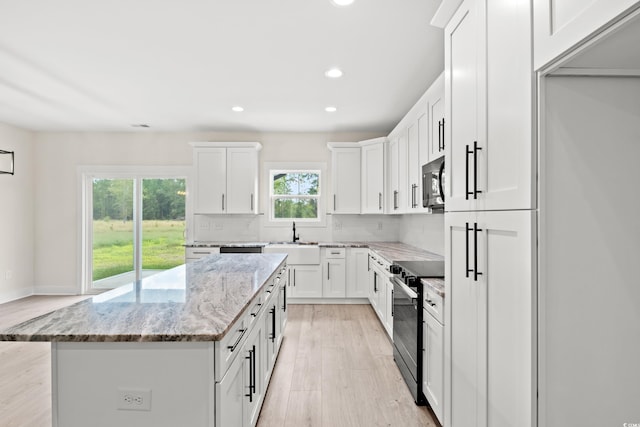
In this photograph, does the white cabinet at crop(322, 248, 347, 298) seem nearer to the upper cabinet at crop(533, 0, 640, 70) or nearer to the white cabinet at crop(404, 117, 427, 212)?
the white cabinet at crop(404, 117, 427, 212)

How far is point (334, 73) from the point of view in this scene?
10.9ft

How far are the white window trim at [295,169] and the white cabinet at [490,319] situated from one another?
12.6 feet

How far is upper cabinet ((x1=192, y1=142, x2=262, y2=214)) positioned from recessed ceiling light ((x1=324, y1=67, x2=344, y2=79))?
221 cm

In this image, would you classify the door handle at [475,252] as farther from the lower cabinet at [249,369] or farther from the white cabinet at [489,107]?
the lower cabinet at [249,369]

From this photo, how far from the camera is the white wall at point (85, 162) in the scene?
5637 millimetres

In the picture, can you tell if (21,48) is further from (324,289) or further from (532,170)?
(324,289)

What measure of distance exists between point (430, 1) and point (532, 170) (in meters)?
1.65

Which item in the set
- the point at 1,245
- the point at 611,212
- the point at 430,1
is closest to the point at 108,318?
the point at 611,212

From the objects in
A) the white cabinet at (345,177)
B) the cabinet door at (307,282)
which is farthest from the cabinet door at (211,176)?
the white cabinet at (345,177)

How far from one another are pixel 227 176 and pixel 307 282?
2.04 meters

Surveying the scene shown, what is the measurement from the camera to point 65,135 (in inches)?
223

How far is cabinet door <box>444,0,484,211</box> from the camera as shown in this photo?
1552 millimetres

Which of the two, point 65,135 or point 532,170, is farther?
point 65,135

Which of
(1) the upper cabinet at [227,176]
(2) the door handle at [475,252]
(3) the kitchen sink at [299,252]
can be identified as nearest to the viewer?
(2) the door handle at [475,252]
